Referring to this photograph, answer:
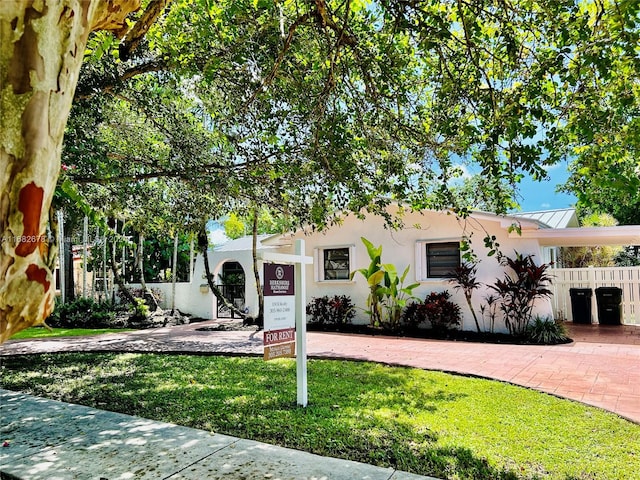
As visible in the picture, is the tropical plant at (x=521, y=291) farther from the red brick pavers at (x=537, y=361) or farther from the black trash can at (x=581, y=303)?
the black trash can at (x=581, y=303)

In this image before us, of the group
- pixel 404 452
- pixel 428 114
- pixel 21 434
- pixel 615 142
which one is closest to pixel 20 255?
pixel 404 452

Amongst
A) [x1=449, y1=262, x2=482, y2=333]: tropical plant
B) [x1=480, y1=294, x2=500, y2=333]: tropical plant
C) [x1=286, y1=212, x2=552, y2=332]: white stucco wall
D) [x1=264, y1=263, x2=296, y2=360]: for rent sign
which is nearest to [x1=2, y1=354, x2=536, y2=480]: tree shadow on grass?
[x1=264, y1=263, x2=296, y2=360]: for rent sign

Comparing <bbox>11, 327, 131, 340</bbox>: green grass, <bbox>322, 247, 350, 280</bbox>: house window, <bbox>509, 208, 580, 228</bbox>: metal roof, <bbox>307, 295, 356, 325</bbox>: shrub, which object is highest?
<bbox>509, 208, 580, 228</bbox>: metal roof

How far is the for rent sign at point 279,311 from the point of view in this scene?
17.3 feet

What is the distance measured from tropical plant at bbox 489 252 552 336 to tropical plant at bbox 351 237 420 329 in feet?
7.58

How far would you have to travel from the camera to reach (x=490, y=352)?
9414 millimetres

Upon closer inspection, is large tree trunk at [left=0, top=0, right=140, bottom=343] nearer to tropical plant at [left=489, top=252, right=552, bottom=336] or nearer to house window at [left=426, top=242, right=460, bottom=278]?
tropical plant at [left=489, top=252, right=552, bottom=336]

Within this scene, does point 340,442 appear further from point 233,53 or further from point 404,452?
point 233,53

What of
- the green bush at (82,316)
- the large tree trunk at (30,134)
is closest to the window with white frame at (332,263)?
the green bush at (82,316)

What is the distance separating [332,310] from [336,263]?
1714 millimetres

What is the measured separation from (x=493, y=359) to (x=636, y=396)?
9.56 feet

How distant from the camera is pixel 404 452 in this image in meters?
3.99

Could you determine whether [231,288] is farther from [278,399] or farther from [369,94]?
[369,94]

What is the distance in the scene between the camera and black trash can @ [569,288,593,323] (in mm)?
14438
